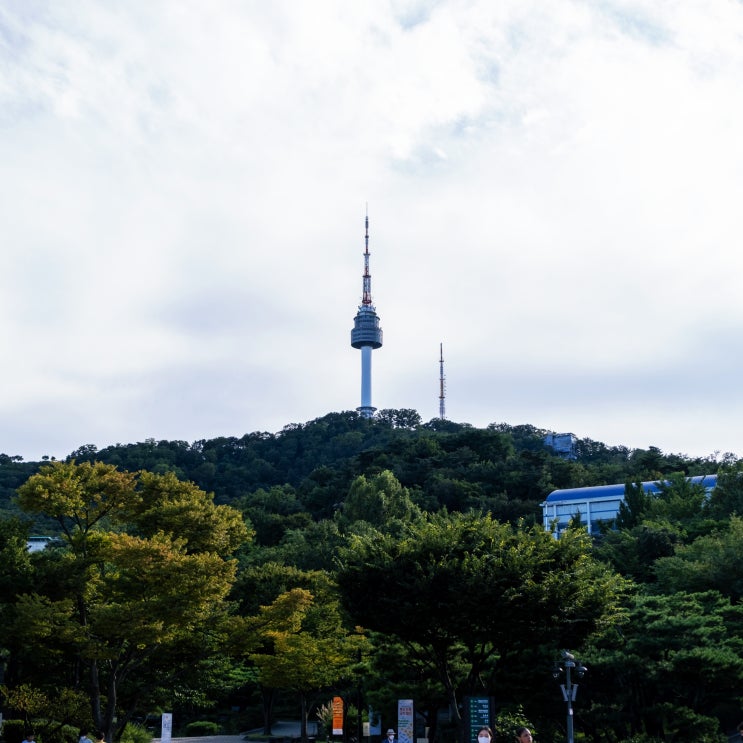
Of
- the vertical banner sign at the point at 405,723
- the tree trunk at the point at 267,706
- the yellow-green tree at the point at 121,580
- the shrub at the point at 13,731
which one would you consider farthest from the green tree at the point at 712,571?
the shrub at the point at 13,731

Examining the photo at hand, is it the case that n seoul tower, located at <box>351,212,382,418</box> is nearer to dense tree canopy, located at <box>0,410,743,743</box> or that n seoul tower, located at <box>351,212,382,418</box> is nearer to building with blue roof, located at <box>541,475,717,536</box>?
building with blue roof, located at <box>541,475,717,536</box>

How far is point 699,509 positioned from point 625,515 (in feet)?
14.5

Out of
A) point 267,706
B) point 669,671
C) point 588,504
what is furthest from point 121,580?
point 588,504

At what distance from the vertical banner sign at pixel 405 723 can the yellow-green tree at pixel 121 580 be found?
23.6 feet

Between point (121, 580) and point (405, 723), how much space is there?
1053 centimetres

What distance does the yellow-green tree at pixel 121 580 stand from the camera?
28000mm

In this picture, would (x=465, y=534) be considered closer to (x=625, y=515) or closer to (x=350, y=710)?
(x=350, y=710)

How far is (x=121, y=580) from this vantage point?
29578 millimetres

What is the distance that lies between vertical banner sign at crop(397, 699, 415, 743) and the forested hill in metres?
43.2

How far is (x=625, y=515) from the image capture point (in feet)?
179

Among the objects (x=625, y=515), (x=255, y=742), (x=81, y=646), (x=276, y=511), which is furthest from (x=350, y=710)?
(x=276, y=511)

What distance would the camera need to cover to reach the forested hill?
79312mm

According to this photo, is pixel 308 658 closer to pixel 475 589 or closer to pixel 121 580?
pixel 121 580

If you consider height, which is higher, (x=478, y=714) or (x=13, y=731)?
(x=478, y=714)
